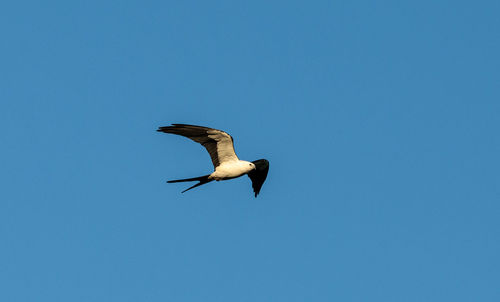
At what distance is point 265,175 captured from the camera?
37.1 metres

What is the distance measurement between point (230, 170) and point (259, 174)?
7.48 feet

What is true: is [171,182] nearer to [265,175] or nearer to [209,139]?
[209,139]

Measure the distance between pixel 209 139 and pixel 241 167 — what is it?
5.39 feet

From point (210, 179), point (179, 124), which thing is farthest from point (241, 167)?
point (179, 124)

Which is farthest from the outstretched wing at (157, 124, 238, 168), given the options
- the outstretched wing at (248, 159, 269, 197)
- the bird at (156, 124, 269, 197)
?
the outstretched wing at (248, 159, 269, 197)

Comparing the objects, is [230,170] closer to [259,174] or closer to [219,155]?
[219,155]

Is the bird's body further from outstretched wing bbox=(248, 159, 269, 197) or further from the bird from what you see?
outstretched wing bbox=(248, 159, 269, 197)

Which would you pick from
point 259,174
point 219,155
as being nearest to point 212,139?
point 219,155

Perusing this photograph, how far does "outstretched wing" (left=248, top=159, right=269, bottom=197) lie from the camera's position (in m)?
36.6

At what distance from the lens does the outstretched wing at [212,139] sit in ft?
110

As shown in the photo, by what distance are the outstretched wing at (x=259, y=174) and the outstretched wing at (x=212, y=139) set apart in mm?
1569

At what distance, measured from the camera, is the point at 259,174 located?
121ft

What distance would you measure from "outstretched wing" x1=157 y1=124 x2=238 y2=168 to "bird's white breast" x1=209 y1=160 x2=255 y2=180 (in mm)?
185

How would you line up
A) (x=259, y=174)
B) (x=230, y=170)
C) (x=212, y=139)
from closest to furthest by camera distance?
(x=212, y=139) < (x=230, y=170) < (x=259, y=174)
